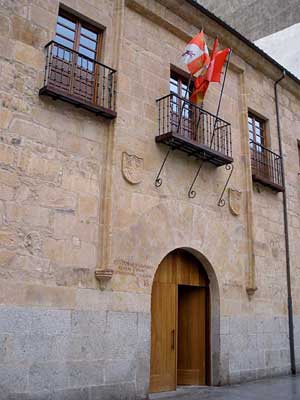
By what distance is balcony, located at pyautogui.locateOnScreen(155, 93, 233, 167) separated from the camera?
8266mm

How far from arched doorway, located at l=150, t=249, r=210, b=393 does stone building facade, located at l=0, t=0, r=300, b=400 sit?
22 centimetres

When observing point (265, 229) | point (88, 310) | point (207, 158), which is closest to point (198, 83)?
point (207, 158)

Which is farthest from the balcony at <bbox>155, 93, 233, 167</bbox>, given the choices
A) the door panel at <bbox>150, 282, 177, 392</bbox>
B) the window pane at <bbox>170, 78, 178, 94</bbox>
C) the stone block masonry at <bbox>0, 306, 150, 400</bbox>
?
the stone block masonry at <bbox>0, 306, 150, 400</bbox>

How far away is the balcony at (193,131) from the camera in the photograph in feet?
27.1

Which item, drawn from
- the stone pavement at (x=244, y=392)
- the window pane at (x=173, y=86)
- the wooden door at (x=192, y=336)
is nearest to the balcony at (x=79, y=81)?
the window pane at (x=173, y=86)

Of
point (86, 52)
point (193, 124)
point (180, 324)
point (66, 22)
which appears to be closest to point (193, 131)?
point (193, 124)

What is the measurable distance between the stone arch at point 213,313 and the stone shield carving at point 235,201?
1341 millimetres

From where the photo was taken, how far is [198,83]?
864cm

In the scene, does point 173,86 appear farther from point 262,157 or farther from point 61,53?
point 262,157

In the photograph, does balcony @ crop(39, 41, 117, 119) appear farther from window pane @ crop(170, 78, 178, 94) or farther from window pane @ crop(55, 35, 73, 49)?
window pane @ crop(170, 78, 178, 94)

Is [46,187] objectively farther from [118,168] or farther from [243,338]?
[243,338]

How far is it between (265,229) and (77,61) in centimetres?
560

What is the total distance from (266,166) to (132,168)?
15.1ft

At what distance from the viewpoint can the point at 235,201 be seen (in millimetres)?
9602
